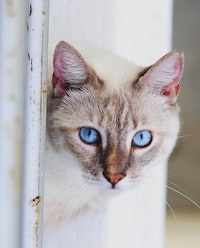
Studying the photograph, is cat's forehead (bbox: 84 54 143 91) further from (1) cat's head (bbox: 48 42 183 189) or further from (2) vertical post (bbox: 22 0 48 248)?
(2) vertical post (bbox: 22 0 48 248)

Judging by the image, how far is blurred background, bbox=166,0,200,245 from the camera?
1.82 feet

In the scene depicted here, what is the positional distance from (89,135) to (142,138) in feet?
0.22

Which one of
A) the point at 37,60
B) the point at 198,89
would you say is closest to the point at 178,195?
the point at 198,89

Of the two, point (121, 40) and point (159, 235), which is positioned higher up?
point (121, 40)

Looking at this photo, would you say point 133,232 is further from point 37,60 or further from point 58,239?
point 37,60

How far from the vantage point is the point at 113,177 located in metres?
0.51

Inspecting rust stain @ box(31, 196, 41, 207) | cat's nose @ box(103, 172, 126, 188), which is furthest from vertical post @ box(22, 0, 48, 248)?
cat's nose @ box(103, 172, 126, 188)

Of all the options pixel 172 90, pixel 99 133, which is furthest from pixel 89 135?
pixel 172 90

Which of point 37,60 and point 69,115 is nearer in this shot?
point 37,60

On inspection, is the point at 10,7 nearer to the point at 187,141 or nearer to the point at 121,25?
the point at 121,25

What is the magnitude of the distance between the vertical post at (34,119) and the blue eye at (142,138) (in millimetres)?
136

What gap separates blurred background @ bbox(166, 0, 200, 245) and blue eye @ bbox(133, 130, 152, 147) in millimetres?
49

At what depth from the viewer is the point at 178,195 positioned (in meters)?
0.56

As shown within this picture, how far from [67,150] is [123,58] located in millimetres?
143
